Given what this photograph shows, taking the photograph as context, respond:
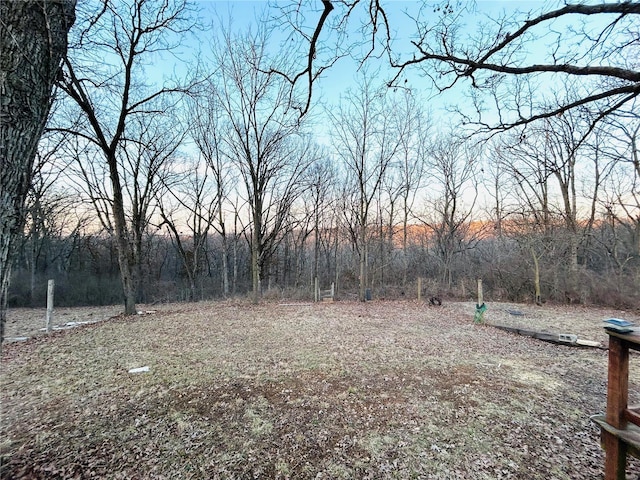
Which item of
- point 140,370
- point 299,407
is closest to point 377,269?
point 140,370

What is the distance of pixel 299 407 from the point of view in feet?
9.32

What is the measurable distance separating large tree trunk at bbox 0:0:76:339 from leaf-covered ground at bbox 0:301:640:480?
1.26 metres

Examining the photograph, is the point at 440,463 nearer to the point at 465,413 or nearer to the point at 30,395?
the point at 465,413

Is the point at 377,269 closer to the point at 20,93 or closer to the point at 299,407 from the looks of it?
the point at 299,407

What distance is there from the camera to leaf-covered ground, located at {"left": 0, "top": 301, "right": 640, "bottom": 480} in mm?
2059

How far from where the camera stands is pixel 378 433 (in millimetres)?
2439

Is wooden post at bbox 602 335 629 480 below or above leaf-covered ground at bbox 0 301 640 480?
above

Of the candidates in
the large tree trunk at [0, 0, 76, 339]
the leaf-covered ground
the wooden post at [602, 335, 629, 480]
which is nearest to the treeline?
the leaf-covered ground

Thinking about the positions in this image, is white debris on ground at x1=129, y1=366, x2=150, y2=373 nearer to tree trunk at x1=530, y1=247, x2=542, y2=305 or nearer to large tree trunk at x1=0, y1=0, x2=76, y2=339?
large tree trunk at x1=0, y1=0, x2=76, y2=339

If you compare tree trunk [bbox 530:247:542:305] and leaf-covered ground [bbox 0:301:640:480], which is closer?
leaf-covered ground [bbox 0:301:640:480]

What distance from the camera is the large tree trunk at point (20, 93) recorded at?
5.35 feet

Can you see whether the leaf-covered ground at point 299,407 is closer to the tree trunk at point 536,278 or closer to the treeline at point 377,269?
the tree trunk at point 536,278

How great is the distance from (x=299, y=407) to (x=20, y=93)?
10.4ft

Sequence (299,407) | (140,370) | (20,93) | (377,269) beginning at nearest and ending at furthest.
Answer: (20,93), (299,407), (140,370), (377,269)
